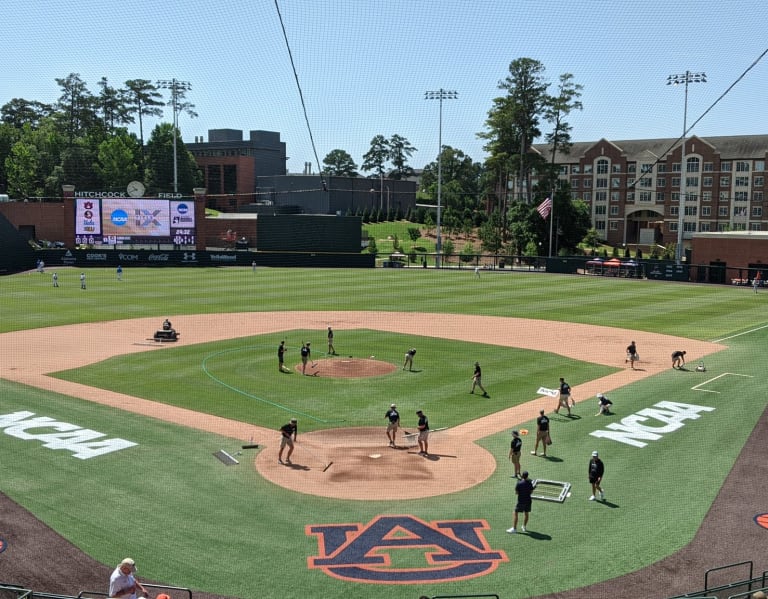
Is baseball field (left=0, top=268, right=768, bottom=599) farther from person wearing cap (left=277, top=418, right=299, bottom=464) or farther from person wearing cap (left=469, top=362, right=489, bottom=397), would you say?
person wearing cap (left=277, top=418, right=299, bottom=464)

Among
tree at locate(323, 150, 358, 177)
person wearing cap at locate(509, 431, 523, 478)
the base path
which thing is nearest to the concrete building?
tree at locate(323, 150, 358, 177)

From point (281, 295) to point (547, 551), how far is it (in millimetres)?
42862

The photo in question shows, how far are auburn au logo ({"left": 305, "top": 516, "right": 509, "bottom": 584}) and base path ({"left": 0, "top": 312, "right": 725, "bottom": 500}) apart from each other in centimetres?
169

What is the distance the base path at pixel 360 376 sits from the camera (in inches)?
682

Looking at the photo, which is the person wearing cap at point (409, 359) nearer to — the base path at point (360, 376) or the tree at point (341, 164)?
the base path at point (360, 376)

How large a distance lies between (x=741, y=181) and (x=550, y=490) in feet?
313

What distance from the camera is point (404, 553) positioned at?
1323 centimetres

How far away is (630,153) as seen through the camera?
10562 centimetres

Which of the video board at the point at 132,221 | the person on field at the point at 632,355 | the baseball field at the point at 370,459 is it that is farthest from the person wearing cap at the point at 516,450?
the video board at the point at 132,221

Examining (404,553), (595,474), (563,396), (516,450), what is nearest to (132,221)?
(563,396)

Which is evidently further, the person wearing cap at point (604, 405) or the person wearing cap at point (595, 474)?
the person wearing cap at point (604, 405)

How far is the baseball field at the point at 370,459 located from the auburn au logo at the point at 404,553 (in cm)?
5

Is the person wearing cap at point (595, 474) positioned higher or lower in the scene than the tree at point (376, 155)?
lower

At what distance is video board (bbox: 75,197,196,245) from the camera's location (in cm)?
7231
